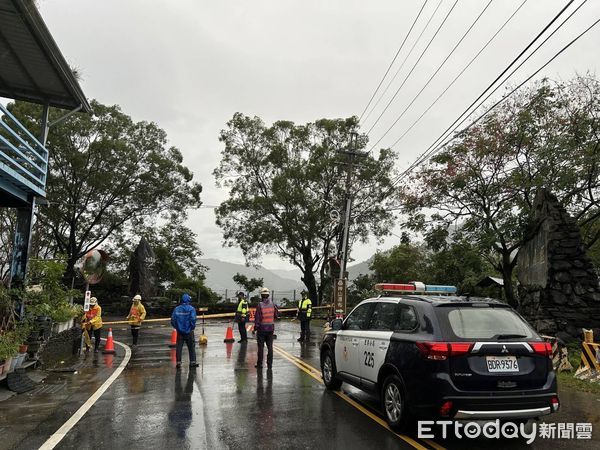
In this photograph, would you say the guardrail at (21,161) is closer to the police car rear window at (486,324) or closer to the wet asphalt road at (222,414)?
the wet asphalt road at (222,414)

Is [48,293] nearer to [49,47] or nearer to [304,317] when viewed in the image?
[49,47]

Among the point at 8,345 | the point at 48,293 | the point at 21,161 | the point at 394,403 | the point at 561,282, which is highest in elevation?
the point at 21,161

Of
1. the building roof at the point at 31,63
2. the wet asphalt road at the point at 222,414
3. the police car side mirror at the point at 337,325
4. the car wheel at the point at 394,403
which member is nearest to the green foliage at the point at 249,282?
the building roof at the point at 31,63

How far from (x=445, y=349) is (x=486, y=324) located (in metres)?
0.71

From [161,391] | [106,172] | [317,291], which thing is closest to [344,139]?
[317,291]

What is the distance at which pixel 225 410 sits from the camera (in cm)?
698

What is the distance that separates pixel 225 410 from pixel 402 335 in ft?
9.34

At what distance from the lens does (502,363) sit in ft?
17.6

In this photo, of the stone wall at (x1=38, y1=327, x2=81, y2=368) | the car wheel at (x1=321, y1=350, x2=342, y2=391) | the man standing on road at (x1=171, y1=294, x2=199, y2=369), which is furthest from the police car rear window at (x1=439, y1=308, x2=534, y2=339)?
the stone wall at (x1=38, y1=327, x2=81, y2=368)

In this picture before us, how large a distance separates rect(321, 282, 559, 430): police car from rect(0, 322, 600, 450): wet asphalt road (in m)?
0.47

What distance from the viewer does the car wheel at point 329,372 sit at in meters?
8.24

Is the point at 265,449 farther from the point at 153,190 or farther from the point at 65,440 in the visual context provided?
the point at 153,190

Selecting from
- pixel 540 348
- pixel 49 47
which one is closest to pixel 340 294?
pixel 49 47

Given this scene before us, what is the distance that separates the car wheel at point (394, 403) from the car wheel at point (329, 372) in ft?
6.60
